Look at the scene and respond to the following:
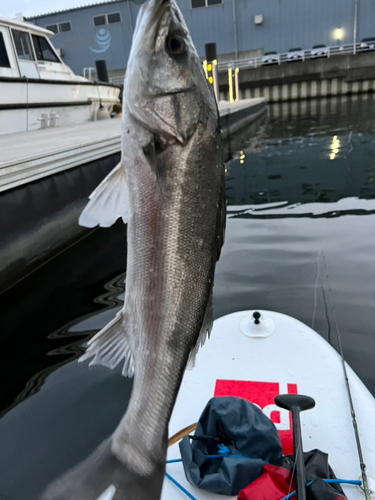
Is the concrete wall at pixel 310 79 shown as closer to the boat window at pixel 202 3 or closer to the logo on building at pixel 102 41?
the boat window at pixel 202 3

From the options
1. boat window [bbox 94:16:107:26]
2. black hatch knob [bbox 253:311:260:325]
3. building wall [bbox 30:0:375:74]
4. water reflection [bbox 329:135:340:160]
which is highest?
boat window [bbox 94:16:107:26]

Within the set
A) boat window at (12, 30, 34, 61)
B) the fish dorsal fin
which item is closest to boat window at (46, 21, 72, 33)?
boat window at (12, 30, 34, 61)

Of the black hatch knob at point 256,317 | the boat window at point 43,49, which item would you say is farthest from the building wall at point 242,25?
the black hatch knob at point 256,317

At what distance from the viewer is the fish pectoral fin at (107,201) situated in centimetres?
146

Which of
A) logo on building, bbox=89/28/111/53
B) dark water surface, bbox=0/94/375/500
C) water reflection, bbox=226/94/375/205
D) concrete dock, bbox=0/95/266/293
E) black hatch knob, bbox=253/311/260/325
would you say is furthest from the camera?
logo on building, bbox=89/28/111/53

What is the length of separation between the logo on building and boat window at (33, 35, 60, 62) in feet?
70.9

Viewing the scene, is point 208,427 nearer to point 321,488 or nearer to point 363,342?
point 321,488

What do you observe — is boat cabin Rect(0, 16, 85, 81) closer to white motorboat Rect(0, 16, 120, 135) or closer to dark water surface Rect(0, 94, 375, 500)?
white motorboat Rect(0, 16, 120, 135)

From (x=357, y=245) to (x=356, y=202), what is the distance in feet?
5.74

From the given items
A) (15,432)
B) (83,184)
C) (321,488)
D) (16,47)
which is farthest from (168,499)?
(16,47)

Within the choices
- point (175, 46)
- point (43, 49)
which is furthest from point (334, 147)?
point (43, 49)

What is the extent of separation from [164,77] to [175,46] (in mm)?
143

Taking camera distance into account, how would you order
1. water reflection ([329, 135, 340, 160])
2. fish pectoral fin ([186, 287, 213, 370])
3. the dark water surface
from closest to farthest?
fish pectoral fin ([186, 287, 213, 370]) < the dark water surface < water reflection ([329, 135, 340, 160])

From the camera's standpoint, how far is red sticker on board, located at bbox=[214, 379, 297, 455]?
2273mm
